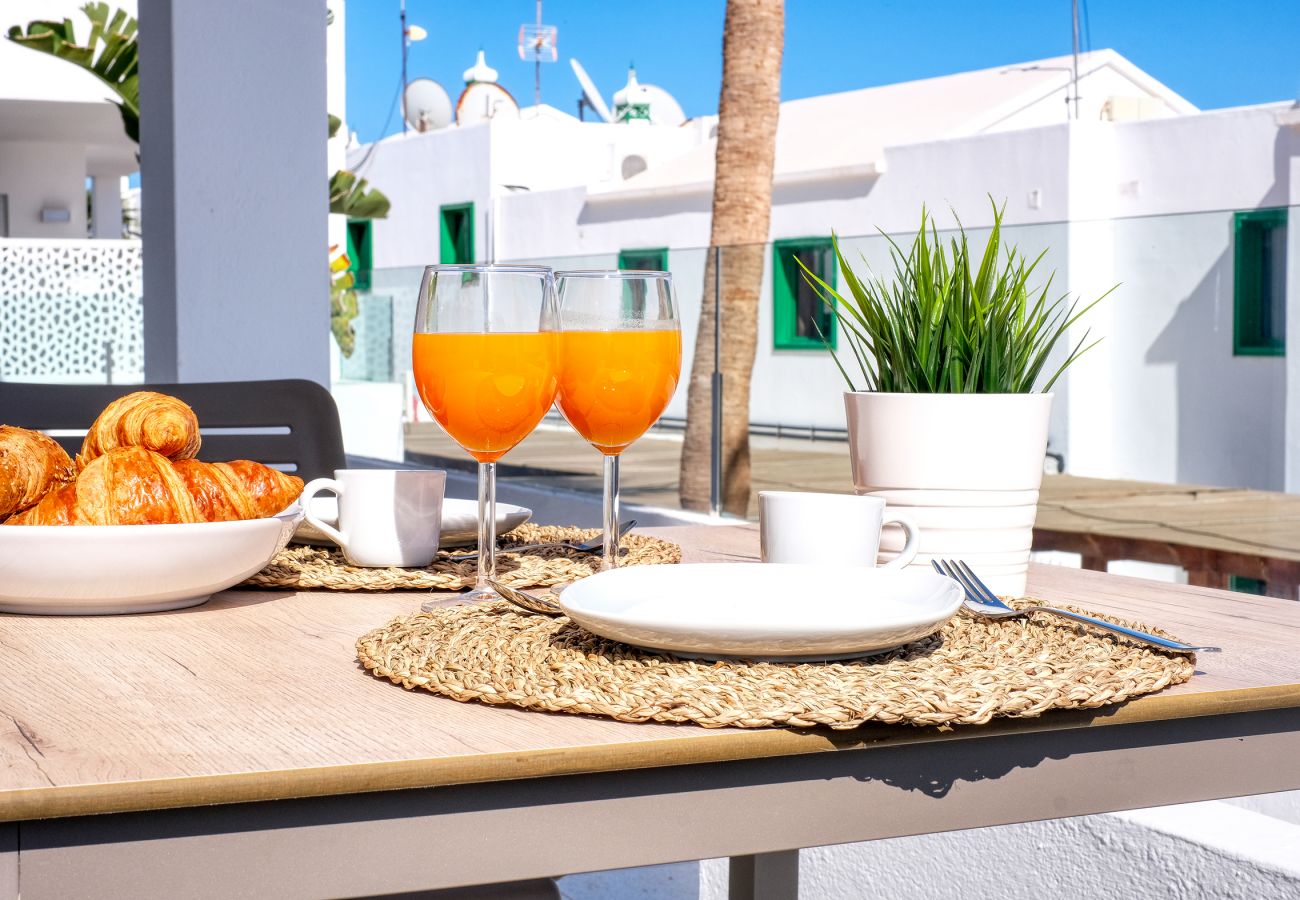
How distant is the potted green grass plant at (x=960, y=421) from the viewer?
46.8 inches

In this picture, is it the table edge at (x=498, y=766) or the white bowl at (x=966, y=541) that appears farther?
the white bowl at (x=966, y=541)

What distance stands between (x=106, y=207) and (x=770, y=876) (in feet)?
54.9

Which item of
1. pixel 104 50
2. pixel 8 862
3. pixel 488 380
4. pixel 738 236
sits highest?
pixel 104 50

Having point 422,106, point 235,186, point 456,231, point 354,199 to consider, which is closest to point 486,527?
point 235,186

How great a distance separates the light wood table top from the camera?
664 mm

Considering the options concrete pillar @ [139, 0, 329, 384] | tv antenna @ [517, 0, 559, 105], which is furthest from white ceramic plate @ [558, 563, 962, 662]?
tv antenna @ [517, 0, 559, 105]

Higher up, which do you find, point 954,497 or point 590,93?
point 590,93

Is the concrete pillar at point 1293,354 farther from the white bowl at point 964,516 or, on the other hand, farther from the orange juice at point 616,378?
the orange juice at point 616,378

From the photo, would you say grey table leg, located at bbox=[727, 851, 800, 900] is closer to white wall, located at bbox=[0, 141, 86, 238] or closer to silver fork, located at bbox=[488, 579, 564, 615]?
silver fork, located at bbox=[488, 579, 564, 615]

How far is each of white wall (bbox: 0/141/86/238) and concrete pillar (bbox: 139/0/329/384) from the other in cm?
1158

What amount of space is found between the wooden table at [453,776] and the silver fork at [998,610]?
0.10 ft

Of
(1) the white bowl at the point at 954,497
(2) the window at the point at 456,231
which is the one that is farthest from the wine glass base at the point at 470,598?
(2) the window at the point at 456,231

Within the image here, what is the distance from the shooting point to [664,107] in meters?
22.2

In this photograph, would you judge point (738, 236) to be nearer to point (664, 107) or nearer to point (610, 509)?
point (610, 509)
